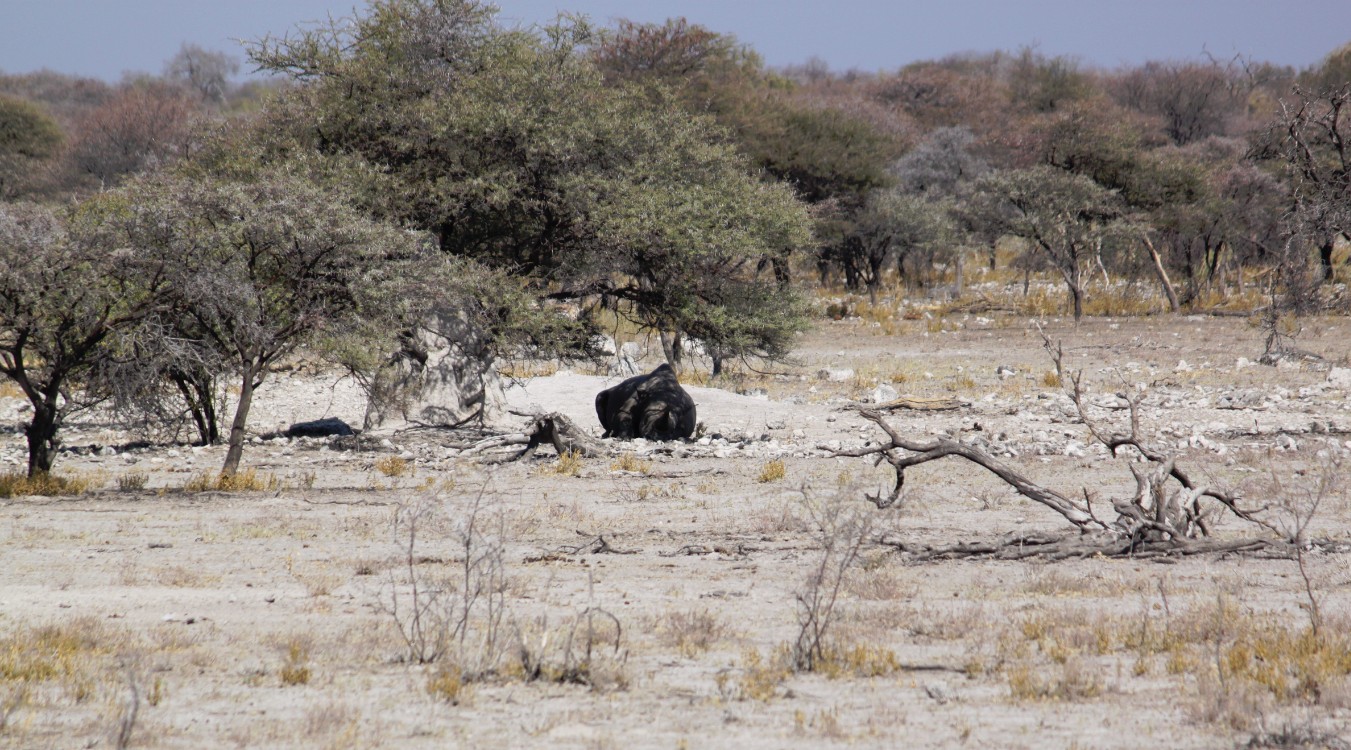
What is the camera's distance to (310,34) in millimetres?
16891

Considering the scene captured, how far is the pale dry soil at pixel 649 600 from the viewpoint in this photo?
17.0ft

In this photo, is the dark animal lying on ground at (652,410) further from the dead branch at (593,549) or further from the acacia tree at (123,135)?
the acacia tree at (123,135)

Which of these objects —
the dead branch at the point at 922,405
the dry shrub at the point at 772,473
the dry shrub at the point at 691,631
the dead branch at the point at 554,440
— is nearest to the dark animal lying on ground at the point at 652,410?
the dead branch at the point at 554,440

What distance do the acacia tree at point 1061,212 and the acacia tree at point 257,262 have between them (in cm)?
2535

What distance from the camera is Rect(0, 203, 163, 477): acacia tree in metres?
11.1

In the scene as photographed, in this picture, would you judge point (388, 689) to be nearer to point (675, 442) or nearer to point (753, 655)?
point (753, 655)

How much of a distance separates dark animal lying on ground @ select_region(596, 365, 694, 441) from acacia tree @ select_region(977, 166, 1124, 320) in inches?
786

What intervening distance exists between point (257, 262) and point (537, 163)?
4553 mm

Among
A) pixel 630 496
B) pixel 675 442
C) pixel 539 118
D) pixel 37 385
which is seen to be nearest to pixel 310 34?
pixel 539 118

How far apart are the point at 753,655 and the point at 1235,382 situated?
59.2 feet

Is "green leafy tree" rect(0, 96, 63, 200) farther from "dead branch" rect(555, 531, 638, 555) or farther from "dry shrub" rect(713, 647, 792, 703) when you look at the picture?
"dry shrub" rect(713, 647, 792, 703)

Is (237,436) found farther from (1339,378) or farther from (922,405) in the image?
(1339,378)

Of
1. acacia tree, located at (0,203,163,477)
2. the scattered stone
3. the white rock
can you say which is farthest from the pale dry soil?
the white rock

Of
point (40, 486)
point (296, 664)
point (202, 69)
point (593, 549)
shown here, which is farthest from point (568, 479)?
point (202, 69)
